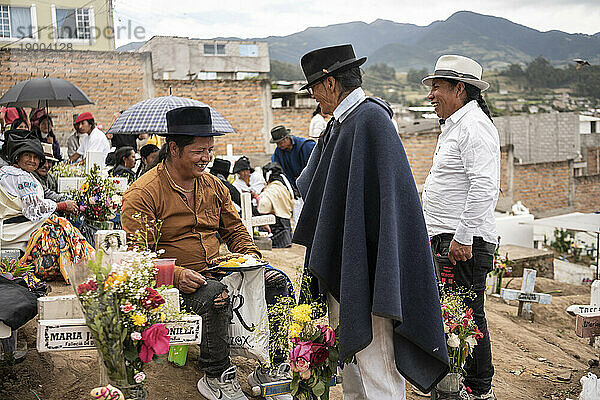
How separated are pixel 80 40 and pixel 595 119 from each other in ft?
77.6

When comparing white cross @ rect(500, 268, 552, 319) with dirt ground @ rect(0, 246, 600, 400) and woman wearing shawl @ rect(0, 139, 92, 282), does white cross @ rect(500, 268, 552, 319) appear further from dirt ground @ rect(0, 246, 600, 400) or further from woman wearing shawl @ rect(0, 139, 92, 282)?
woman wearing shawl @ rect(0, 139, 92, 282)

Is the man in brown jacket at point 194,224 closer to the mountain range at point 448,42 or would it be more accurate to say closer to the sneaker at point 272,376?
the sneaker at point 272,376

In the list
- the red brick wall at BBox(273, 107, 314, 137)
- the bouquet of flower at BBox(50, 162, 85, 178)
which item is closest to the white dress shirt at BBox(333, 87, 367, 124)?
the bouquet of flower at BBox(50, 162, 85, 178)

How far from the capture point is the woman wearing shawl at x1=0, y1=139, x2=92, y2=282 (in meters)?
5.05

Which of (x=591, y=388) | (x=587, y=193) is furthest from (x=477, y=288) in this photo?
(x=587, y=193)

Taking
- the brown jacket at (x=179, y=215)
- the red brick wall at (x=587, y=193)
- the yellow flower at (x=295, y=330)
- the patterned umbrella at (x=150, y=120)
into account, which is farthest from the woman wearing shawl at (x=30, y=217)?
the red brick wall at (x=587, y=193)

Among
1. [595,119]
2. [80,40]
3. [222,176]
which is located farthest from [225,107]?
[595,119]

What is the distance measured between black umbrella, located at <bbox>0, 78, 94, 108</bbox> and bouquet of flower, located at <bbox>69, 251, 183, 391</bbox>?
631 centimetres

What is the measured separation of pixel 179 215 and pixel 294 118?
48.4 feet

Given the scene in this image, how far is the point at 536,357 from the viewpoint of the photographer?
5.37m

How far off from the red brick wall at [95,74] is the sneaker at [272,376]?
40.0 ft

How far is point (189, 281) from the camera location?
11.0ft

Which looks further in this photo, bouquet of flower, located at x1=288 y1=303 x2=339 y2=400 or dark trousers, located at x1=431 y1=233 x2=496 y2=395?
dark trousers, located at x1=431 y1=233 x2=496 y2=395

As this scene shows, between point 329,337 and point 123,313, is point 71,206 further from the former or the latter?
point 329,337
